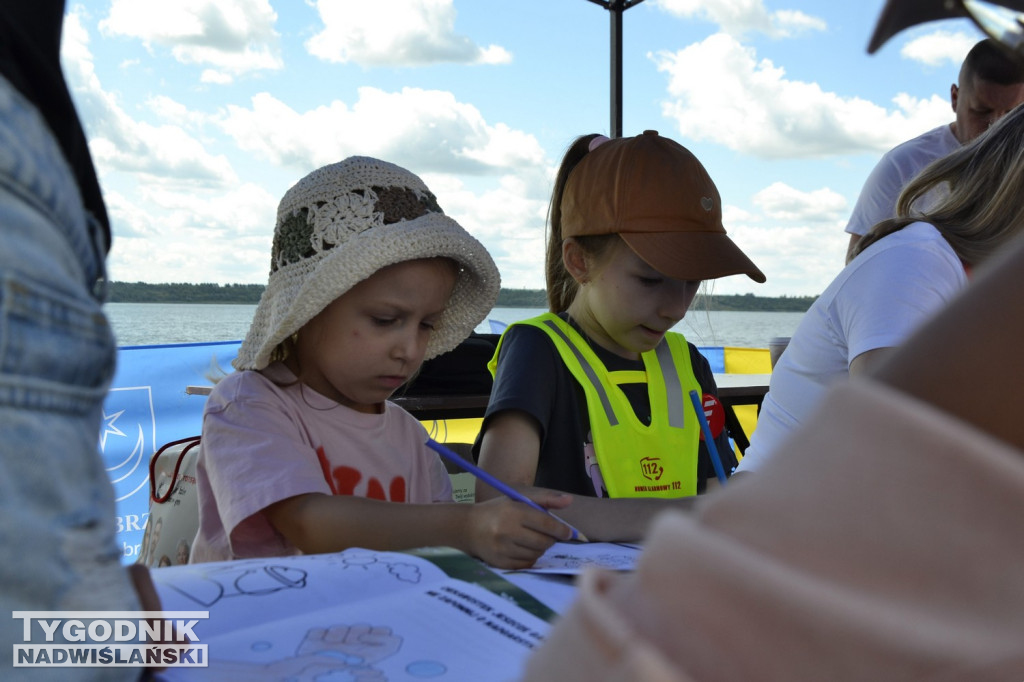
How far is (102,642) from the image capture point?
1.05 feet

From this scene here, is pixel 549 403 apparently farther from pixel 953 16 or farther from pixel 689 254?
pixel 953 16

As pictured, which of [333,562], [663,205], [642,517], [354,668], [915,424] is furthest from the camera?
[663,205]

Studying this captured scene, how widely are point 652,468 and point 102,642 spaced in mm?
1165

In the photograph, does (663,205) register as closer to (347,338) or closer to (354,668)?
(347,338)

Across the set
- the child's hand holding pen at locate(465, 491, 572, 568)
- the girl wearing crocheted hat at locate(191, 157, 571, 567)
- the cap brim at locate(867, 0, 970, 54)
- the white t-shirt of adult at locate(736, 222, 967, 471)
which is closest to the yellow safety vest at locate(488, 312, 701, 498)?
the white t-shirt of adult at locate(736, 222, 967, 471)

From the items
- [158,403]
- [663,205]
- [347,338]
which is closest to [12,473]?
[347,338]

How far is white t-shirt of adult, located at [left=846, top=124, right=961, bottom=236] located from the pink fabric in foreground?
7.55ft

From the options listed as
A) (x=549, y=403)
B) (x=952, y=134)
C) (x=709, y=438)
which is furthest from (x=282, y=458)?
(x=952, y=134)

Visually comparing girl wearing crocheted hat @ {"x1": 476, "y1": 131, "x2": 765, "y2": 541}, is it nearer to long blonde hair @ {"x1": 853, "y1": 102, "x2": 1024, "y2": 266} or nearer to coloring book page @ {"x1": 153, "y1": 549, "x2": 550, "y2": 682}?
long blonde hair @ {"x1": 853, "y1": 102, "x2": 1024, "y2": 266}

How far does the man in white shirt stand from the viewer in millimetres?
2166

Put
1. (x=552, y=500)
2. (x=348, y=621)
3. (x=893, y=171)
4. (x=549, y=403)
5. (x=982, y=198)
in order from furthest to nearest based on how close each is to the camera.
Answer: (x=893, y=171)
(x=549, y=403)
(x=982, y=198)
(x=552, y=500)
(x=348, y=621)

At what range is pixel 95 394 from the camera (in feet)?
1.05

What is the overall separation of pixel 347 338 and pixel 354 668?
2.50ft

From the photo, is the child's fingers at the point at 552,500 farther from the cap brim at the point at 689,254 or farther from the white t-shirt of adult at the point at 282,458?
the cap brim at the point at 689,254
